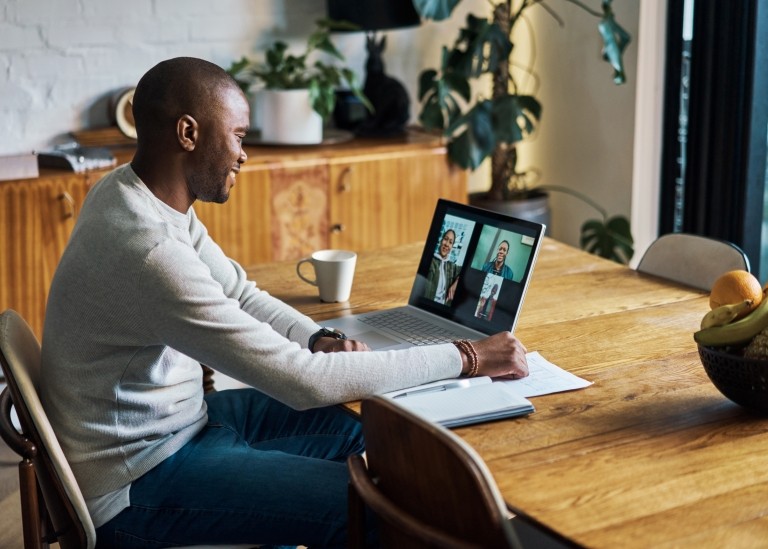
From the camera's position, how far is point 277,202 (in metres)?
3.93

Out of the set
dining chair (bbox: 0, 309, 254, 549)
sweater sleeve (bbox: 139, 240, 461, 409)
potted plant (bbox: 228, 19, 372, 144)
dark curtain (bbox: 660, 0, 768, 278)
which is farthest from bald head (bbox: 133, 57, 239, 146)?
dark curtain (bbox: 660, 0, 768, 278)

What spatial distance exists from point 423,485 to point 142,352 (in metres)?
0.63

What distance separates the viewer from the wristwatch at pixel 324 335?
206 cm

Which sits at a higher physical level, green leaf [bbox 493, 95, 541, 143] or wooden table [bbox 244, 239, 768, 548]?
green leaf [bbox 493, 95, 541, 143]

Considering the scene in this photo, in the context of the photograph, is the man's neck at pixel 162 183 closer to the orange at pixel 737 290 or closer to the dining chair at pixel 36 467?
the dining chair at pixel 36 467

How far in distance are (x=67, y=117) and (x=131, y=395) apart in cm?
246

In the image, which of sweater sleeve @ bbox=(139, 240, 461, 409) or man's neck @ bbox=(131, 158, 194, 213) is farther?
man's neck @ bbox=(131, 158, 194, 213)

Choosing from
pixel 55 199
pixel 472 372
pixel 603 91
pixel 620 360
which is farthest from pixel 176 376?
pixel 603 91

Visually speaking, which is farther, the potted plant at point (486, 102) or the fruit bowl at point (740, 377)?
the potted plant at point (486, 102)

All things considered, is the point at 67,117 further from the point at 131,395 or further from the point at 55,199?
the point at 131,395

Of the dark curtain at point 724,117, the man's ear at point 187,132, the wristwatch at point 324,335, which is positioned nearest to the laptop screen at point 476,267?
the wristwatch at point 324,335

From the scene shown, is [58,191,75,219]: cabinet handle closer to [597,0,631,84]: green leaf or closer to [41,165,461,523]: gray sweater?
[41,165,461,523]: gray sweater

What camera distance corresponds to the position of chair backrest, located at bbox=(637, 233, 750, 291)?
8.13 ft

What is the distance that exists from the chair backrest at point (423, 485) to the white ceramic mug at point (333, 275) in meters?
0.79
